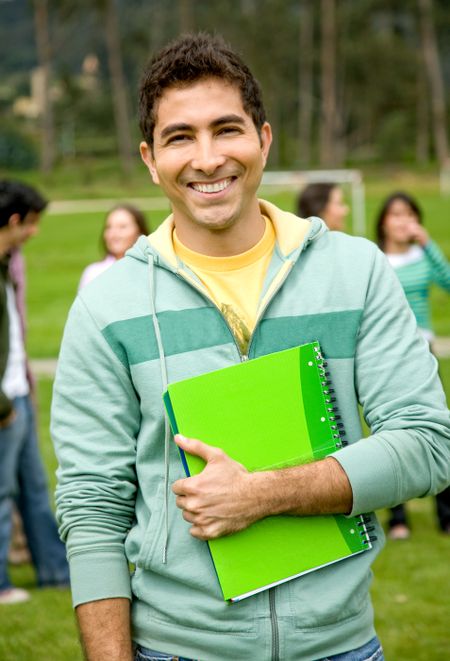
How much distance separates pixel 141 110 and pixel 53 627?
12.7ft

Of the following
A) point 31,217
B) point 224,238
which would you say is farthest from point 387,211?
point 224,238

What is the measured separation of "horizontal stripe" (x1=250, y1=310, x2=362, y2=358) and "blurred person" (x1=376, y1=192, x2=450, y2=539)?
185 inches

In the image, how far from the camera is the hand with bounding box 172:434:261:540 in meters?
2.18

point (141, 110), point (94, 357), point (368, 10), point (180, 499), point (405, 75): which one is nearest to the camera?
point (180, 499)

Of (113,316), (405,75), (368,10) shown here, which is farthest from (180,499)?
(405,75)

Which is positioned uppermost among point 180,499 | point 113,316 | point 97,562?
point 113,316

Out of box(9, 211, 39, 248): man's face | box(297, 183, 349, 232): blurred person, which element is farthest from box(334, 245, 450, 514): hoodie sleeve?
box(297, 183, 349, 232): blurred person

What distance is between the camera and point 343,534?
90.7 inches

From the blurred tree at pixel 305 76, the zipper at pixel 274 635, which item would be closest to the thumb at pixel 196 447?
the zipper at pixel 274 635

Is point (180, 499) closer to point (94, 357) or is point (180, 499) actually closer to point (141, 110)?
point (94, 357)

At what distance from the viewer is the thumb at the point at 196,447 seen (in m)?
2.21

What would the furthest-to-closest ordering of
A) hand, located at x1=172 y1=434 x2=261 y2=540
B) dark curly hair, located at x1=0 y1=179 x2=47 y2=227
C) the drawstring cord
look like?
dark curly hair, located at x1=0 y1=179 x2=47 y2=227 < the drawstring cord < hand, located at x1=172 y1=434 x2=261 y2=540

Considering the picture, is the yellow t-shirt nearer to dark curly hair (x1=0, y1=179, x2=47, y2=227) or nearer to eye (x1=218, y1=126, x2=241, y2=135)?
eye (x1=218, y1=126, x2=241, y2=135)

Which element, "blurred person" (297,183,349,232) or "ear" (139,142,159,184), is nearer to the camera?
"ear" (139,142,159,184)
